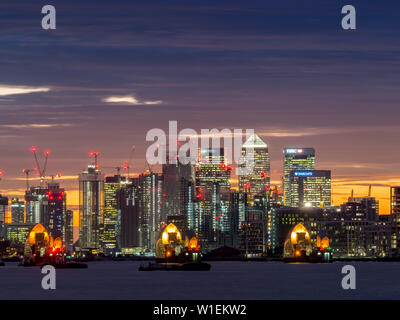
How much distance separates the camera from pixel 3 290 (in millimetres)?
192375
